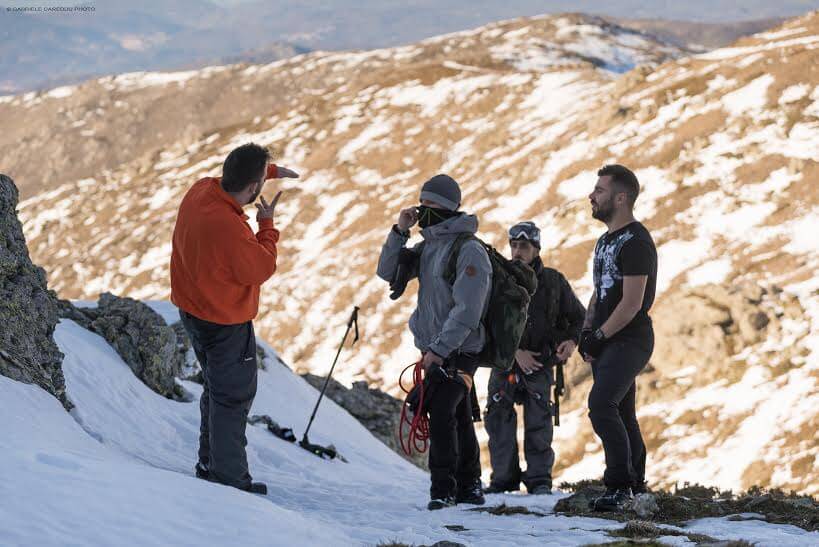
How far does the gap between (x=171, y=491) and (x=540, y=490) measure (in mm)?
6407

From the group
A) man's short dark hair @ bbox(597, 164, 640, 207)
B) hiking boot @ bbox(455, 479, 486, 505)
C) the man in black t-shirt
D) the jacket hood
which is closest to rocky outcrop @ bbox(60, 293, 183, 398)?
hiking boot @ bbox(455, 479, 486, 505)

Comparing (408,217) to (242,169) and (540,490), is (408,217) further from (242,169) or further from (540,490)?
(540,490)

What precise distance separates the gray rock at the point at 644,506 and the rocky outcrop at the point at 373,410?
11.1 m

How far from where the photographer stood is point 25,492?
4.61m

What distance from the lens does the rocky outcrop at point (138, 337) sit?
12.4 metres

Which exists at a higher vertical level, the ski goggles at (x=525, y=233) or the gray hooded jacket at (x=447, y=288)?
the ski goggles at (x=525, y=233)

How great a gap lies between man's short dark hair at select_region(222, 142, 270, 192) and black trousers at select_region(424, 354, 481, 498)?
261 centimetres

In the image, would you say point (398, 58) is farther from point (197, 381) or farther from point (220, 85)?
point (197, 381)

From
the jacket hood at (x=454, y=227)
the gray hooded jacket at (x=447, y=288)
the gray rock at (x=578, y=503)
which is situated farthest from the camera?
the gray rock at (x=578, y=503)

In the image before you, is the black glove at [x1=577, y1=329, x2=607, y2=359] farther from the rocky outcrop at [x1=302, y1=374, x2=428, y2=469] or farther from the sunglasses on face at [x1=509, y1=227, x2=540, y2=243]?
the rocky outcrop at [x1=302, y1=374, x2=428, y2=469]

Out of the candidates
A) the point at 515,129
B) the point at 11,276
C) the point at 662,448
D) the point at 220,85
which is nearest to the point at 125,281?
the point at 515,129

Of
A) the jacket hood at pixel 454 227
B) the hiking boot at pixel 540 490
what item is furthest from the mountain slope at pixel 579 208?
the jacket hood at pixel 454 227

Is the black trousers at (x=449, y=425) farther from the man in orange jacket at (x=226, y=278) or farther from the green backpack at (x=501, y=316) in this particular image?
the man in orange jacket at (x=226, y=278)

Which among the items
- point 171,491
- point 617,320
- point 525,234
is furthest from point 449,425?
point 171,491
